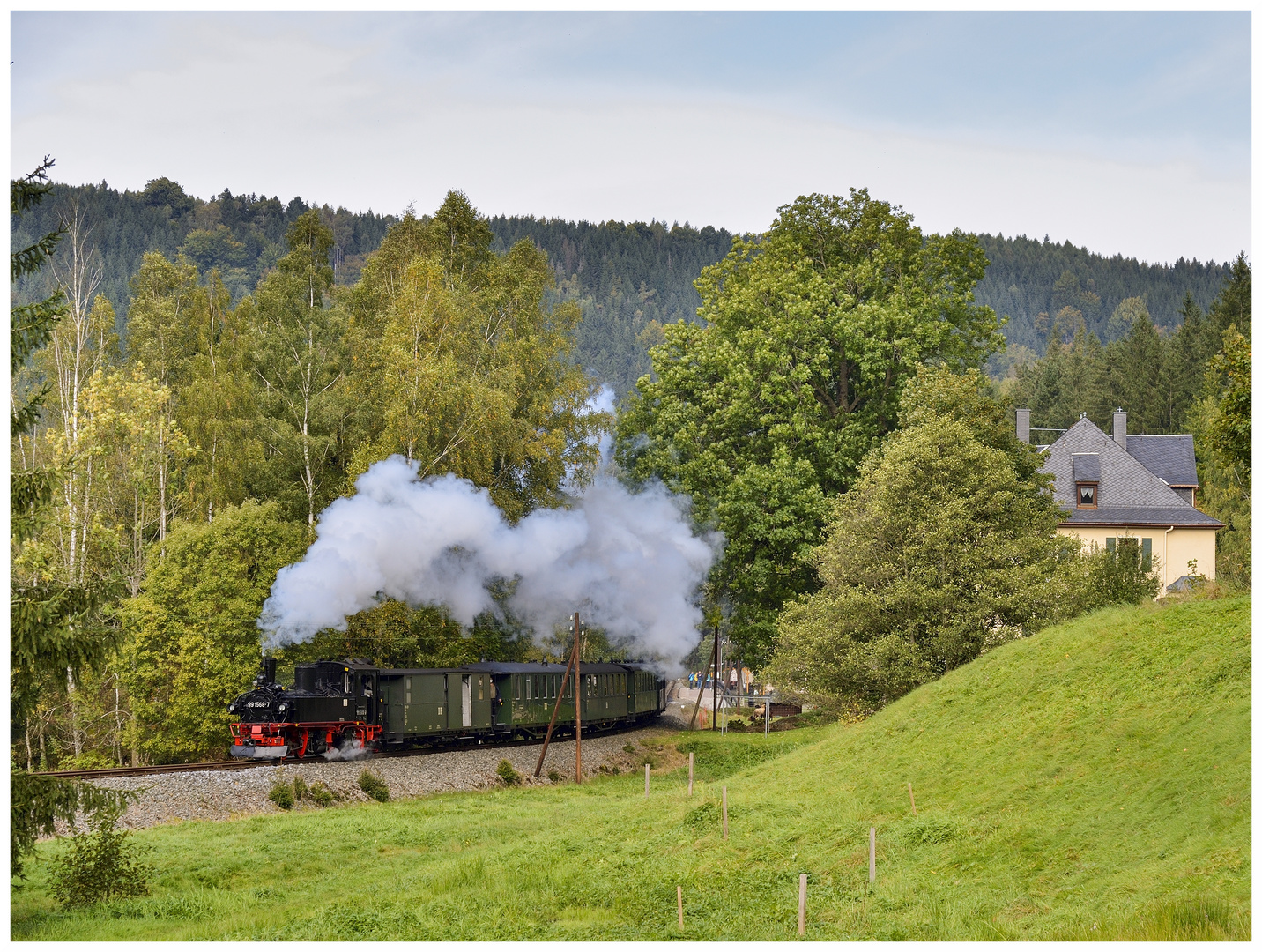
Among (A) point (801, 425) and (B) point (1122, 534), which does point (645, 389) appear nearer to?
(A) point (801, 425)

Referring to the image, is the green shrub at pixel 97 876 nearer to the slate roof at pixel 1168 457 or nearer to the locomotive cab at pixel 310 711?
the locomotive cab at pixel 310 711

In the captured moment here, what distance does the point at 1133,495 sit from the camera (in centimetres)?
6375

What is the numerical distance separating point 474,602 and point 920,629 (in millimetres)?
15825

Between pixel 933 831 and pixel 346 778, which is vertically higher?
pixel 933 831

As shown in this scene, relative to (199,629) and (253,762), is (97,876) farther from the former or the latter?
(199,629)

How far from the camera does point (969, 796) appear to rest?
2316cm

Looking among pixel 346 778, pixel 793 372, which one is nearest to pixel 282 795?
pixel 346 778

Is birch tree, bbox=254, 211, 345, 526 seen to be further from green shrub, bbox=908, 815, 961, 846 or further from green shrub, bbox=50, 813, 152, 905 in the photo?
green shrub, bbox=908, 815, 961, 846

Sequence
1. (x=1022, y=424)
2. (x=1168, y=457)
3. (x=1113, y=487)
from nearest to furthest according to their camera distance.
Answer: (x=1113, y=487), (x=1022, y=424), (x=1168, y=457)

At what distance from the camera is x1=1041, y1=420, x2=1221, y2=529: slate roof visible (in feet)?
204

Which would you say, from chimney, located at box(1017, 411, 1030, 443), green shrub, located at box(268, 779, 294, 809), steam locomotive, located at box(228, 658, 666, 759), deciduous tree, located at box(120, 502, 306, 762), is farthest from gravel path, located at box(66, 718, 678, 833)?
chimney, located at box(1017, 411, 1030, 443)

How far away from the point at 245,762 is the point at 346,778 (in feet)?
12.6

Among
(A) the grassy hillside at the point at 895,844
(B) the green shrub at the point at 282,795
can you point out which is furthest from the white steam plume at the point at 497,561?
(A) the grassy hillside at the point at 895,844

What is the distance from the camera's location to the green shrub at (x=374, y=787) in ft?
114
